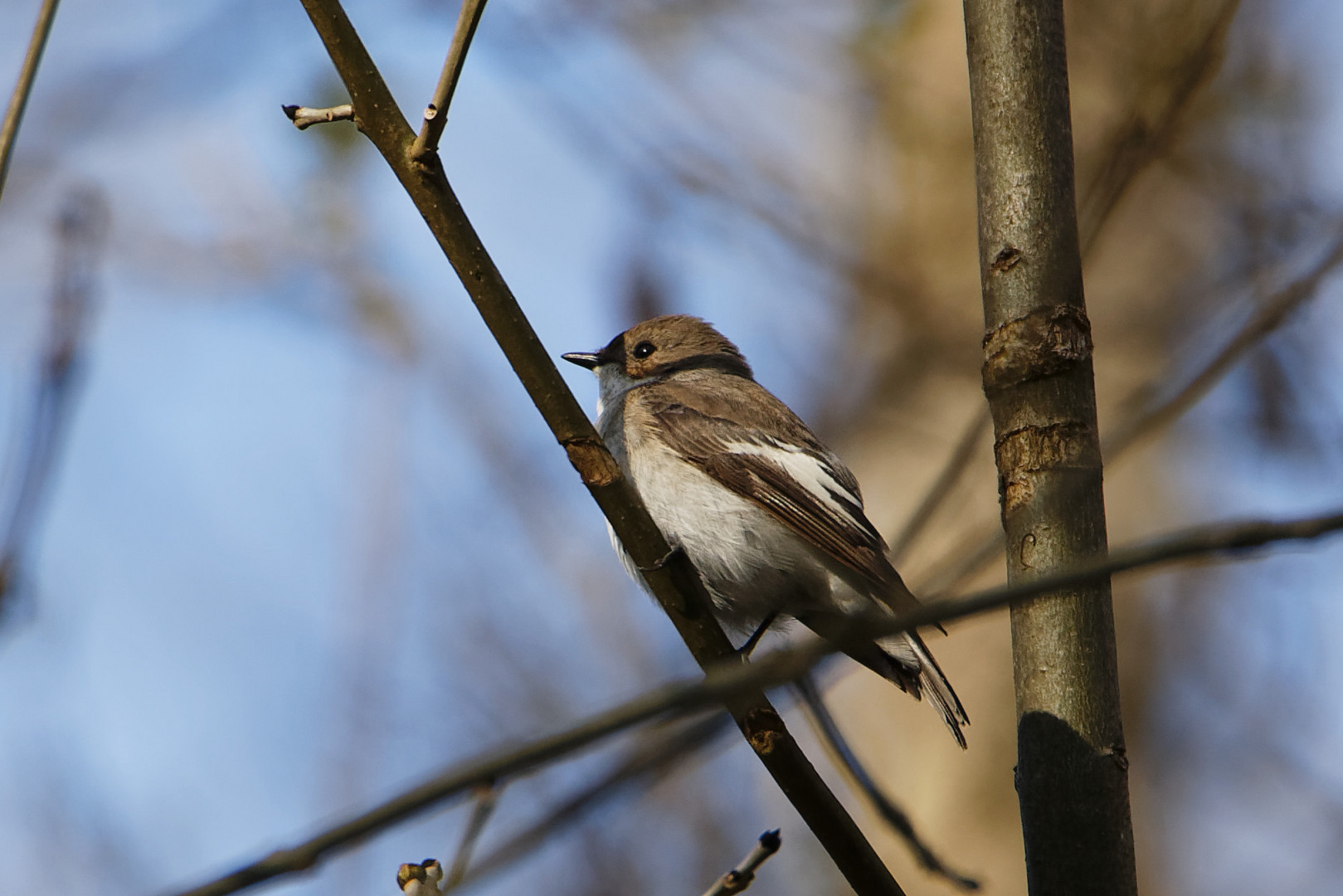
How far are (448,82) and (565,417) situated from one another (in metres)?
0.72

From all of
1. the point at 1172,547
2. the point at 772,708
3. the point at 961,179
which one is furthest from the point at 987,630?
the point at 1172,547

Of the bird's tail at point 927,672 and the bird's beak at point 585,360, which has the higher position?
the bird's beak at point 585,360

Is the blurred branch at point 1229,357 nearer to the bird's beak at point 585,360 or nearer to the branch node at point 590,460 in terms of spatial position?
the branch node at point 590,460

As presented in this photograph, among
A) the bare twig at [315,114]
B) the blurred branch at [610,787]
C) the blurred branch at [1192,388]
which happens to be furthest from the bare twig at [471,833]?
the bare twig at [315,114]

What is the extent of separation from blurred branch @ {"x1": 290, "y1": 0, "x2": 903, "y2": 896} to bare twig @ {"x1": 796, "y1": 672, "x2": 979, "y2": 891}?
0.60 m

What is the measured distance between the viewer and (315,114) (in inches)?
104

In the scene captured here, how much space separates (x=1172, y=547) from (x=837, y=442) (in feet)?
20.6

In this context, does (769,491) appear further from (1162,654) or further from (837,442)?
(1162,654)

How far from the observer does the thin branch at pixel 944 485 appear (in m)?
2.45

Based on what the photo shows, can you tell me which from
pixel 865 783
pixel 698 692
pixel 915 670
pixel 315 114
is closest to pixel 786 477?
pixel 915 670

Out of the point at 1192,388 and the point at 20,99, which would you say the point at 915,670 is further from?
the point at 20,99

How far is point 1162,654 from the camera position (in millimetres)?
7348

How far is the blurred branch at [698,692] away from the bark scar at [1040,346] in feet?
3.84

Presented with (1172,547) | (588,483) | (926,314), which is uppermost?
(926,314)
